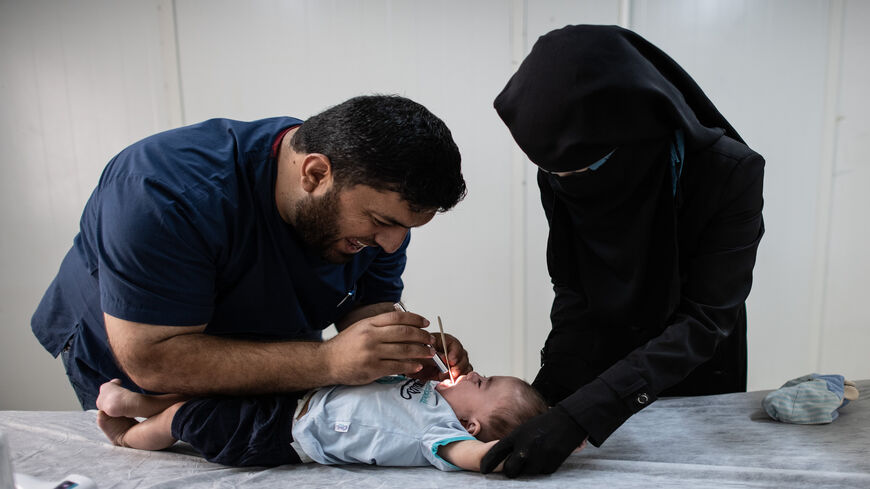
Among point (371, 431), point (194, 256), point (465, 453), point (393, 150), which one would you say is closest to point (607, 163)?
point (393, 150)

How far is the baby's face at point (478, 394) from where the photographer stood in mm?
1657

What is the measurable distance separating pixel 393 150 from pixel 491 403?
0.85m

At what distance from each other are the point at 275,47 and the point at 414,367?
2.27 meters

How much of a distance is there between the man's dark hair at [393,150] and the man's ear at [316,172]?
19 millimetres

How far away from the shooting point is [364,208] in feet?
4.61

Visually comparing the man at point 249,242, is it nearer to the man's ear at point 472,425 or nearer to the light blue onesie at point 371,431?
the light blue onesie at point 371,431

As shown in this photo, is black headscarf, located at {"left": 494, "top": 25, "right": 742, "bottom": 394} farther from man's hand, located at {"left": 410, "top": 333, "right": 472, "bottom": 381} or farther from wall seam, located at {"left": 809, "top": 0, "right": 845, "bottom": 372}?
wall seam, located at {"left": 809, "top": 0, "right": 845, "bottom": 372}

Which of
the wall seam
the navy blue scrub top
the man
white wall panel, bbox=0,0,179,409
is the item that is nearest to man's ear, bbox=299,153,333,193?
the man

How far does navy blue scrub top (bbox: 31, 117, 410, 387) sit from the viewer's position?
4.18 ft

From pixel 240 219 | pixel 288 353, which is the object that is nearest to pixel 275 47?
pixel 240 219

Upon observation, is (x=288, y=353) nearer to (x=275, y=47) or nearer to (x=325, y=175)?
(x=325, y=175)

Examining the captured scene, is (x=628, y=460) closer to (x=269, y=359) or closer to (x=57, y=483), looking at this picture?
(x=269, y=359)

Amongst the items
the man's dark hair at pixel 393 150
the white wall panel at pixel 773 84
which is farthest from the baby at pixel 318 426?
the white wall panel at pixel 773 84

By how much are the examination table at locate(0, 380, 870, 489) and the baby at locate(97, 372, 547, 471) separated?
0.04 meters
